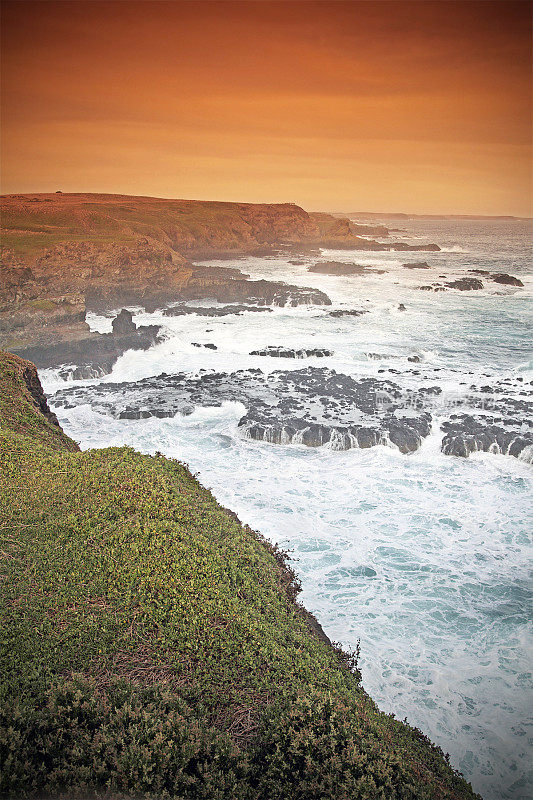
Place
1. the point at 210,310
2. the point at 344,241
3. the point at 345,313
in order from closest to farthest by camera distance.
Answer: the point at 345,313 < the point at 210,310 < the point at 344,241

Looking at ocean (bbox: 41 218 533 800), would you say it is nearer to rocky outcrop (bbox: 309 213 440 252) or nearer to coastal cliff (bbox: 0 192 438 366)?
coastal cliff (bbox: 0 192 438 366)

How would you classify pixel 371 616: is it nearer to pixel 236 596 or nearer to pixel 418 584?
pixel 418 584

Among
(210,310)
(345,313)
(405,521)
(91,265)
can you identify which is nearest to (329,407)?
(405,521)

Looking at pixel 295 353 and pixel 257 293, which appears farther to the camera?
pixel 257 293

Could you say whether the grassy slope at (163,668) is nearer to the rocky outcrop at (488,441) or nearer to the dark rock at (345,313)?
the rocky outcrop at (488,441)

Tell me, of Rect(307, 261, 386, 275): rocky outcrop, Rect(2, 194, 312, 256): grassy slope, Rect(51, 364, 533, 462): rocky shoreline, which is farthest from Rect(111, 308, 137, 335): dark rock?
Rect(307, 261, 386, 275): rocky outcrop

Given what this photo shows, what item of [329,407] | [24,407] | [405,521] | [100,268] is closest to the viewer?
[24,407]

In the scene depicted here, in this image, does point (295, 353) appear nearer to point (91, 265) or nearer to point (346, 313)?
point (346, 313)
